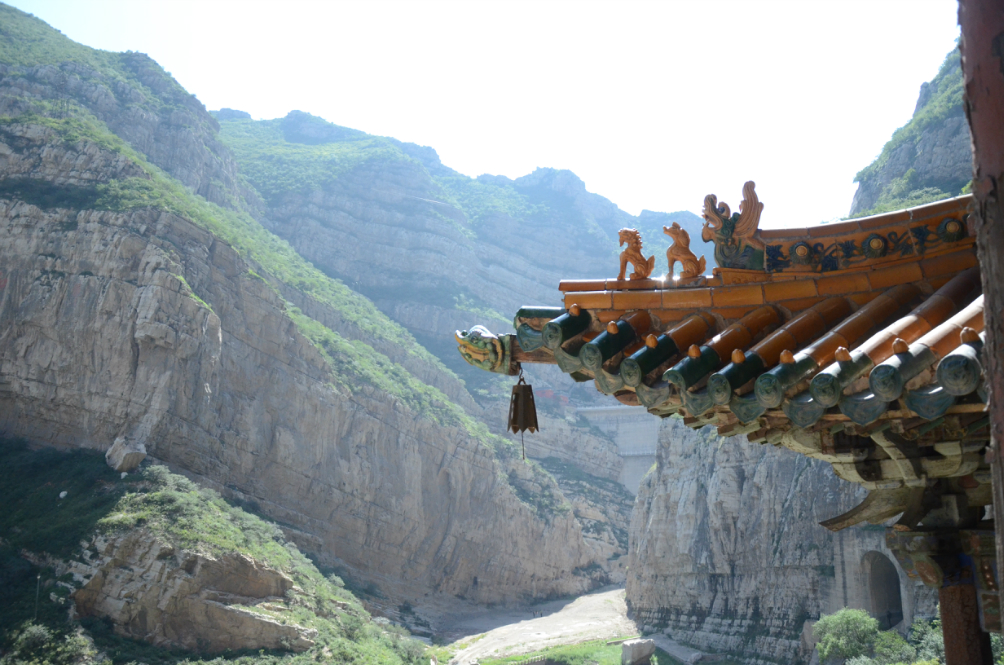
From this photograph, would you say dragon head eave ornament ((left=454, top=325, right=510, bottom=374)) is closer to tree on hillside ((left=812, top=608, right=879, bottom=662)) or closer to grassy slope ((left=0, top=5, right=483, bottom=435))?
tree on hillside ((left=812, top=608, right=879, bottom=662))

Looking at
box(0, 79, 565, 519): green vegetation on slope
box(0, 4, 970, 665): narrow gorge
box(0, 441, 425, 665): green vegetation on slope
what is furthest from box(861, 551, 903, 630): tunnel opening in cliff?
box(0, 79, 565, 519): green vegetation on slope

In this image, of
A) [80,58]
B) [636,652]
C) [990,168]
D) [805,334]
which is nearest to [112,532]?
[636,652]

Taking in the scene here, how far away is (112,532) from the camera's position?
974 inches

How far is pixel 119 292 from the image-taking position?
31.7 meters

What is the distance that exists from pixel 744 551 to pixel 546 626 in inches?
481

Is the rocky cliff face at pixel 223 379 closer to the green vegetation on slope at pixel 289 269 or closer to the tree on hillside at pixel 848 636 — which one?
the green vegetation on slope at pixel 289 269

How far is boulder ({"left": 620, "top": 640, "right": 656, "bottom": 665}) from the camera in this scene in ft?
93.4

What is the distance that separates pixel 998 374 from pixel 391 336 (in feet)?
189

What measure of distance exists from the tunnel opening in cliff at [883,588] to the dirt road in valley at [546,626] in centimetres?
1424

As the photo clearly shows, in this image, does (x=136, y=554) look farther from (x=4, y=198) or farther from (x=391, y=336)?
(x=391, y=336)

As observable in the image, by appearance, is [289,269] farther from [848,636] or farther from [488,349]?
[488,349]

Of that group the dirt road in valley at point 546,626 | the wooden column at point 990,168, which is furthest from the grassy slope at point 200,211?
the wooden column at point 990,168

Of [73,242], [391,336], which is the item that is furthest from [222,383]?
[391,336]

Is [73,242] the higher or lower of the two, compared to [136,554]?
higher
